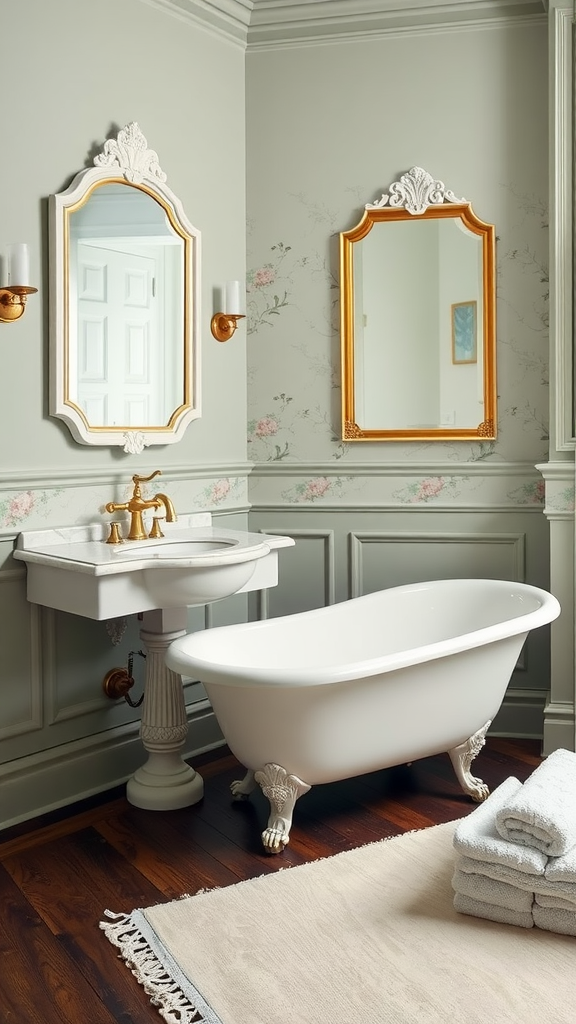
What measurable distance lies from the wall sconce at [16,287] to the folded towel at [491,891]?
191 cm

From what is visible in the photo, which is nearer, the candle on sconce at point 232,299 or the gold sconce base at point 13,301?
the gold sconce base at point 13,301

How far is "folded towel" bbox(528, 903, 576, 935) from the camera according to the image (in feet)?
6.70

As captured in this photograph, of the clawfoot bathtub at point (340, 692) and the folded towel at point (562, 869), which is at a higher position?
the clawfoot bathtub at point (340, 692)

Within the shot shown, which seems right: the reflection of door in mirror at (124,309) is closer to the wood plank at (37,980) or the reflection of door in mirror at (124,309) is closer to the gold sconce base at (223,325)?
the gold sconce base at (223,325)

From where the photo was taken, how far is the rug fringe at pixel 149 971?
1812mm

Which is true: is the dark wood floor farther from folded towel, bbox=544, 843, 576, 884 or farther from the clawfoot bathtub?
folded towel, bbox=544, 843, 576, 884

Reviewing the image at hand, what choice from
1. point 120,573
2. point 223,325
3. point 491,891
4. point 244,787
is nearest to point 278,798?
point 244,787

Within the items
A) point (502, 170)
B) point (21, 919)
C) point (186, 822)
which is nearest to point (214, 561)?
point (186, 822)

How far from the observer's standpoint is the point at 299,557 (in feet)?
11.7

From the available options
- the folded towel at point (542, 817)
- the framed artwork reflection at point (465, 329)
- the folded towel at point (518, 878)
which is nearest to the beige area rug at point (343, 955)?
the folded towel at point (518, 878)

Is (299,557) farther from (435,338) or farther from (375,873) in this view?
(375,873)

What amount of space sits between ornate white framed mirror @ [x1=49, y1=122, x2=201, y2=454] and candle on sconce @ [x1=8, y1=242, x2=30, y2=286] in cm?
20

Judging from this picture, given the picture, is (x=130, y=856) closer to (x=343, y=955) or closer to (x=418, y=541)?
(x=343, y=955)

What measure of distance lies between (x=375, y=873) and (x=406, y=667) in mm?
535
